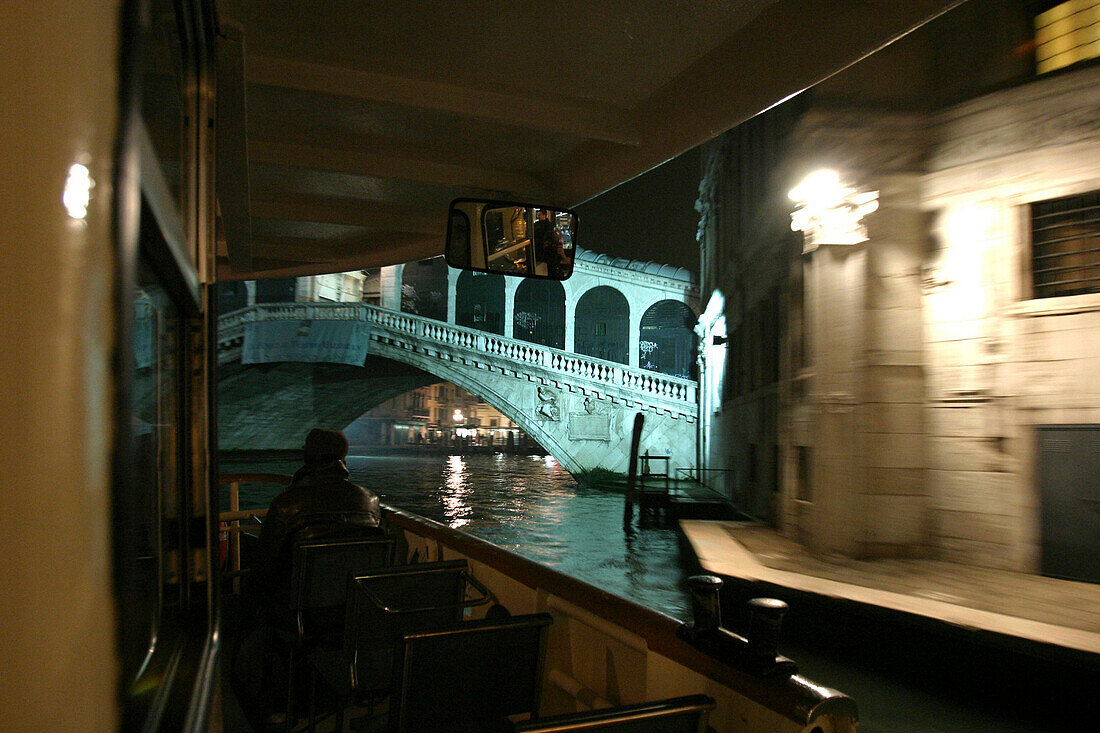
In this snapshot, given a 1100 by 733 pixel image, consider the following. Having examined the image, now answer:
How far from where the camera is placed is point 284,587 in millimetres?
2592

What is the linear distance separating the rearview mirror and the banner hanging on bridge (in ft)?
68.7

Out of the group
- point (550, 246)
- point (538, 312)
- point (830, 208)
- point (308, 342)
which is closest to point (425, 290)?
point (538, 312)

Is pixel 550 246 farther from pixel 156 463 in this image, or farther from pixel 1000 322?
pixel 1000 322

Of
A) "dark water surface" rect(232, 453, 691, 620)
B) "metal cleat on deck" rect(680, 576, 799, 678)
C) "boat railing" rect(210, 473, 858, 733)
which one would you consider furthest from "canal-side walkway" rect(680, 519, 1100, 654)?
"dark water surface" rect(232, 453, 691, 620)

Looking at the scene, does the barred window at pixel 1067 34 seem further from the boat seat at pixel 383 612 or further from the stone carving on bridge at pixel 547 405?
the stone carving on bridge at pixel 547 405

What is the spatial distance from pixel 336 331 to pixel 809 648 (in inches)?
778

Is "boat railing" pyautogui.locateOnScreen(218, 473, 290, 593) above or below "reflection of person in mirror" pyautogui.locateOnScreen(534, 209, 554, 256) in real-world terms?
below

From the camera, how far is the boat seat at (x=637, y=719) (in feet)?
3.34

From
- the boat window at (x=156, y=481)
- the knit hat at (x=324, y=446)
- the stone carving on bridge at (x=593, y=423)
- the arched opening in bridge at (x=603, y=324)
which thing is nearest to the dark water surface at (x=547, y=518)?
the stone carving on bridge at (x=593, y=423)

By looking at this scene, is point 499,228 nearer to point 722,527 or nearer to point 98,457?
point 98,457

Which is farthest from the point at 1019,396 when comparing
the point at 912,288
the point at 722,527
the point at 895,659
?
the point at 722,527

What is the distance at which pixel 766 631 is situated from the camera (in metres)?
1.28

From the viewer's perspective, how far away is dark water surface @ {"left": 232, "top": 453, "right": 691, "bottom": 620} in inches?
696

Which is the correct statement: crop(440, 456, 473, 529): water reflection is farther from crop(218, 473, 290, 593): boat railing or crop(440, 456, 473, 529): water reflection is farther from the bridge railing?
crop(218, 473, 290, 593): boat railing
